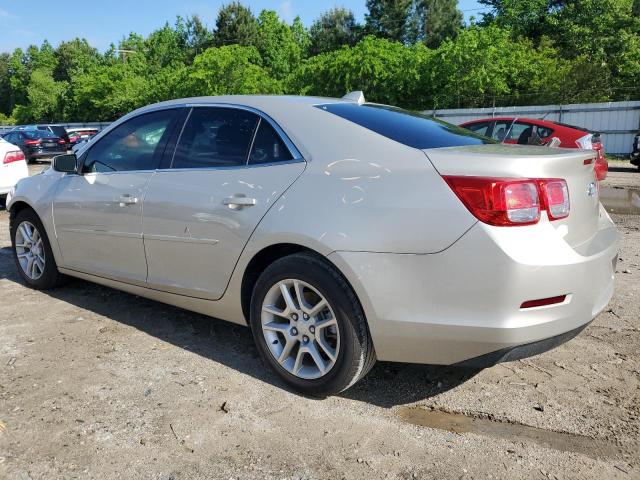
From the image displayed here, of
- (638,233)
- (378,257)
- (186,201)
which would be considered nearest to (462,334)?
(378,257)

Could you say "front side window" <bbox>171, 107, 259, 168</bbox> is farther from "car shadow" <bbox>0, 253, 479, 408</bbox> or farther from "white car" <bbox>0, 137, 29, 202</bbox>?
"white car" <bbox>0, 137, 29, 202</bbox>

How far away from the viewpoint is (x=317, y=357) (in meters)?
2.98

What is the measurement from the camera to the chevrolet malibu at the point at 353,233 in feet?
8.19

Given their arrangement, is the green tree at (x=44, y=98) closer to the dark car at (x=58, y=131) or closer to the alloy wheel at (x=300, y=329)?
the dark car at (x=58, y=131)

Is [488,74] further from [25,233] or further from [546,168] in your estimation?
[546,168]

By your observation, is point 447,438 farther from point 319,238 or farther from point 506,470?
point 319,238

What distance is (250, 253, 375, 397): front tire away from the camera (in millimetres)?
2801

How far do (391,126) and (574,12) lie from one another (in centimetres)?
3763

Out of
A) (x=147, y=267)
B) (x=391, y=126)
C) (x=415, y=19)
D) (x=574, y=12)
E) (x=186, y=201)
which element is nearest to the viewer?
(x=391, y=126)

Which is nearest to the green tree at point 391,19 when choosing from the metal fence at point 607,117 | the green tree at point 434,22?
the green tree at point 434,22

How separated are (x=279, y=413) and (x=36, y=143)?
23.5 meters

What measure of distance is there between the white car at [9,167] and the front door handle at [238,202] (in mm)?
7347

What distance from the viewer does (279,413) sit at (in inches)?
114

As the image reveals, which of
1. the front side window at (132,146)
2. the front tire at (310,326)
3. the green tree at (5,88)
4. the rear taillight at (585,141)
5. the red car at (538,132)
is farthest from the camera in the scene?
the green tree at (5,88)
